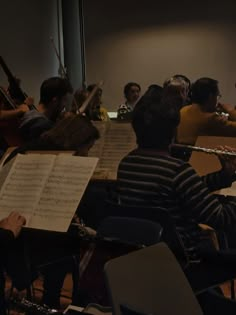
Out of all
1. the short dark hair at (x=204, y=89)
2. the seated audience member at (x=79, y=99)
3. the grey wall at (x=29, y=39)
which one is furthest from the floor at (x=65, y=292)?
the grey wall at (x=29, y=39)

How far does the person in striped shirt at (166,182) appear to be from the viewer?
197 cm

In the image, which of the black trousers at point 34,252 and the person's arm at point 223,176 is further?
the person's arm at point 223,176

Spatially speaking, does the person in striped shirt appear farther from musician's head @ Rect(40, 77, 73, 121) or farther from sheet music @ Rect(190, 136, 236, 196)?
musician's head @ Rect(40, 77, 73, 121)

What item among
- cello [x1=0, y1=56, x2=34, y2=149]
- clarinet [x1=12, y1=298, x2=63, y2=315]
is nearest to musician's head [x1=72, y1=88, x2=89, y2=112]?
cello [x1=0, y1=56, x2=34, y2=149]

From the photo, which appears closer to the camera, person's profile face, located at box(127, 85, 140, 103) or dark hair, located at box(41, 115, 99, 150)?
dark hair, located at box(41, 115, 99, 150)

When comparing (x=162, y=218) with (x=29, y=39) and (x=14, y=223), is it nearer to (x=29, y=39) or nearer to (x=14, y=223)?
(x=14, y=223)

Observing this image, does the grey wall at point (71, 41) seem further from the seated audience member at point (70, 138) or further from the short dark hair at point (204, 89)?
the seated audience member at point (70, 138)

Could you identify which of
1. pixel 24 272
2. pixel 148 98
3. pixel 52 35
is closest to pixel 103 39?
pixel 52 35

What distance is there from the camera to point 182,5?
641 cm

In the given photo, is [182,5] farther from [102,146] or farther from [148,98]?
[148,98]

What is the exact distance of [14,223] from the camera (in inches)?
65.4

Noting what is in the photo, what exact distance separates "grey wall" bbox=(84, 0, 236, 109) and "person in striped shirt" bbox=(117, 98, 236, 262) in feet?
14.2

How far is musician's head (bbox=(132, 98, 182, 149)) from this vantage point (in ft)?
6.71

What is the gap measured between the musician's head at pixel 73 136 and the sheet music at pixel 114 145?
60 centimetres
